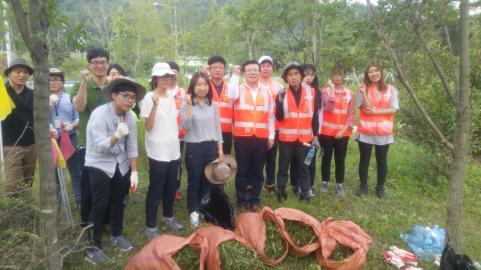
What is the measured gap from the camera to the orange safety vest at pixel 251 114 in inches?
170

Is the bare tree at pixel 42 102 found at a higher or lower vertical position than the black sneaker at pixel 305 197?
higher

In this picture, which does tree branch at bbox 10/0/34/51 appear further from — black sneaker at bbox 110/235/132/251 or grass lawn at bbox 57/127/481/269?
black sneaker at bbox 110/235/132/251

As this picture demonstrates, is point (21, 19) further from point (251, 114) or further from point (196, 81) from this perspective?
point (251, 114)

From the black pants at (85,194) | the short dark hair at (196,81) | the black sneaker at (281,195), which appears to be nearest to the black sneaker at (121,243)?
the black pants at (85,194)

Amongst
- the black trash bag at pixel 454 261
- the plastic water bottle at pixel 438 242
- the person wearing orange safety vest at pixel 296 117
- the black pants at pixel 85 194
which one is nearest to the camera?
the black trash bag at pixel 454 261

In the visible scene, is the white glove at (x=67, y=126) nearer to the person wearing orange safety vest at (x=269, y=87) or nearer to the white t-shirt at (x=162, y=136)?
the white t-shirt at (x=162, y=136)

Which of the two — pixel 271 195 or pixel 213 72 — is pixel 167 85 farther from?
pixel 271 195

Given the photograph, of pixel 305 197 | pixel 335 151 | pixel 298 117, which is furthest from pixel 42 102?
pixel 335 151

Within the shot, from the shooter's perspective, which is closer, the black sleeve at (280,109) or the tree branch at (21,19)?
the tree branch at (21,19)

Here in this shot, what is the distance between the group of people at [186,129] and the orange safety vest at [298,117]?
1 cm

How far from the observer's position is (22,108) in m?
3.69

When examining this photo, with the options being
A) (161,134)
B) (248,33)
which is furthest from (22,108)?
(248,33)

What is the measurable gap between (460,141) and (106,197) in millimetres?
2965

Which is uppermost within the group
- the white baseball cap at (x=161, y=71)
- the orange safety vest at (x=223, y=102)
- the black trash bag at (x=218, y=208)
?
the white baseball cap at (x=161, y=71)
